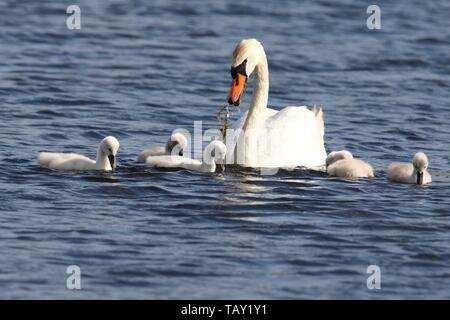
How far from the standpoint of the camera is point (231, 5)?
2970 centimetres

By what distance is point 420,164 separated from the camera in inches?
572

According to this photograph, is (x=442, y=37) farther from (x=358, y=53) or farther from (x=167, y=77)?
(x=167, y=77)

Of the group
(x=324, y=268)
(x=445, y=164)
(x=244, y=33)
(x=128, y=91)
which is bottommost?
(x=324, y=268)

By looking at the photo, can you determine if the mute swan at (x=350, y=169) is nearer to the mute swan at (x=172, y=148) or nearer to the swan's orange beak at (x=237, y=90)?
the swan's orange beak at (x=237, y=90)

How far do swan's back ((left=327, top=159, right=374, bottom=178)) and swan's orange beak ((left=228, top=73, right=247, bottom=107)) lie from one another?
4.62 ft

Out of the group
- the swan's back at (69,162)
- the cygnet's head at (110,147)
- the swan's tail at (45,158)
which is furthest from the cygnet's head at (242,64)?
the swan's tail at (45,158)

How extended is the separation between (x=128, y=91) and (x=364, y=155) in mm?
5460

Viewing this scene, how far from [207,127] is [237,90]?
10.3 feet

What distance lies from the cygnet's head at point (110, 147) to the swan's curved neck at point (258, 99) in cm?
191

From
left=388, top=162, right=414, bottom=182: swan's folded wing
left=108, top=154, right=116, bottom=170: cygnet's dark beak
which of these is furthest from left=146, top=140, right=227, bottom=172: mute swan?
left=388, top=162, right=414, bottom=182: swan's folded wing

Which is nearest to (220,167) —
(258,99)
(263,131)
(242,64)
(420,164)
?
(263,131)

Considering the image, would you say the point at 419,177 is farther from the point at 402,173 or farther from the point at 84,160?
the point at 84,160

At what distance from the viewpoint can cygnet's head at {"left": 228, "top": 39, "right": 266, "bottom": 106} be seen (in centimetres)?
1527

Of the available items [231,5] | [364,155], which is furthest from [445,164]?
[231,5]
